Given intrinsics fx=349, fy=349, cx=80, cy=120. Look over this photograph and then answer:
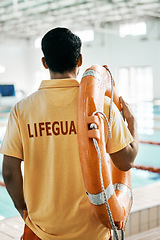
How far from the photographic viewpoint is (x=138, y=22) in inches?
661

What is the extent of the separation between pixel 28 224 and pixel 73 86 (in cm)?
53

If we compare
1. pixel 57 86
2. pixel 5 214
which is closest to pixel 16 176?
pixel 57 86

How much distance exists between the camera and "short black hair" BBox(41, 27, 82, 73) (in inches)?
47.4

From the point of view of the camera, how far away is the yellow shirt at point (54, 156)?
120 cm

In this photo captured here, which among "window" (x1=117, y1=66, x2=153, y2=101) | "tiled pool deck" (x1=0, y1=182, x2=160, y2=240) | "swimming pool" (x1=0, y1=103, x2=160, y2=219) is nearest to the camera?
"tiled pool deck" (x1=0, y1=182, x2=160, y2=240)

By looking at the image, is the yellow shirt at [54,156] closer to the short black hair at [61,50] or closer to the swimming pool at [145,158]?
the short black hair at [61,50]

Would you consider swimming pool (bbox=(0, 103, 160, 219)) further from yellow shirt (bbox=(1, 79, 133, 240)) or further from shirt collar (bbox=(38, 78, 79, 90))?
shirt collar (bbox=(38, 78, 79, 90))

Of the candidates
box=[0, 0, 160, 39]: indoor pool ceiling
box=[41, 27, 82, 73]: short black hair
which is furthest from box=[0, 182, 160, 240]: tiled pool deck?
box=[0, 0, 160, 39]: indoor pool ceiling

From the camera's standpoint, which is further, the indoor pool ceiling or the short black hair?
the indoor pool ceiling

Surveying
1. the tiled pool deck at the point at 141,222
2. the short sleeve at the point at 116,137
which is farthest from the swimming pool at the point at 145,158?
the short sleeve at the point at 116,137

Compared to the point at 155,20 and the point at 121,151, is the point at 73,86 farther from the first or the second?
the point at 155,20

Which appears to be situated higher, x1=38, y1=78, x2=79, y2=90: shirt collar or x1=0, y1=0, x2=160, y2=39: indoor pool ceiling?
x1=0, y1=0, x2=160, y2=39: indoor pool ceiling

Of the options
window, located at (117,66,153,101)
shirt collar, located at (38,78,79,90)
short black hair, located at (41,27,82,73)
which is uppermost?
short black hair, located at (41,27,82,73)

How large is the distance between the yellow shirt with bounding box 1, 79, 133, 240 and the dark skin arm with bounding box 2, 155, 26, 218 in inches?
1.7
